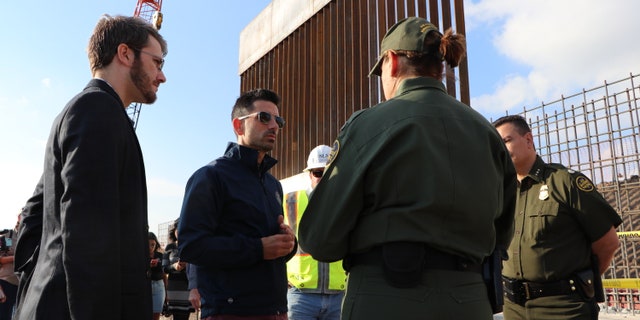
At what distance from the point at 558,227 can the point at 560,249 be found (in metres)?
0.13

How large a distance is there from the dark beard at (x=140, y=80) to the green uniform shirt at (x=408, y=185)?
2.50ft

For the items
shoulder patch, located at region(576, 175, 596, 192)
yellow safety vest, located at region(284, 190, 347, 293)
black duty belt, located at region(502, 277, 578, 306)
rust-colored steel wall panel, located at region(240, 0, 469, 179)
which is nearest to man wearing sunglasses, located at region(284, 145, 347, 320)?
yellow safety vest, located at region(284, 190, 347, 293)

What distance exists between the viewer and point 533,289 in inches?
115

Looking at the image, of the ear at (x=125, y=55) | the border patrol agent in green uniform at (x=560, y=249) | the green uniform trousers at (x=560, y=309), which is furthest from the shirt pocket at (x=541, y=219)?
the ear at (x=125, y=55)

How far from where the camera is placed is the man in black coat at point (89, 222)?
1374 millimetres

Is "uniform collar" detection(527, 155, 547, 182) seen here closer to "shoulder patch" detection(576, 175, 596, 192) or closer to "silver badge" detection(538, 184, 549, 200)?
"silver badge" detection(538, 184, 549, 200)

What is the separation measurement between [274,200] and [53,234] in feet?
4.11

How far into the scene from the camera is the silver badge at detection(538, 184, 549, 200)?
9.93 feet

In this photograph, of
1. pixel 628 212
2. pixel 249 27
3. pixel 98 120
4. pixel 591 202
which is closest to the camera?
pixel 98 120

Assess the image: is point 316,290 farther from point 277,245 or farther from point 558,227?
point 558,227

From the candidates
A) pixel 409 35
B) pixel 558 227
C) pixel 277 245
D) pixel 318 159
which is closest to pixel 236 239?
pixel 277 245

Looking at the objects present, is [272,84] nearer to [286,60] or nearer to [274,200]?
[286,60]

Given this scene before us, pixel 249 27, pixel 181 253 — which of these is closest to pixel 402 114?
pixel 181 253

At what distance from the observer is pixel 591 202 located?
2.86 meters
